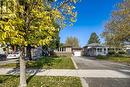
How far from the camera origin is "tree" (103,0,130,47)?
129 feet

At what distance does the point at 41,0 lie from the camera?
36.0 ft

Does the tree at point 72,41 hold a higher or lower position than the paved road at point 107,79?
higher

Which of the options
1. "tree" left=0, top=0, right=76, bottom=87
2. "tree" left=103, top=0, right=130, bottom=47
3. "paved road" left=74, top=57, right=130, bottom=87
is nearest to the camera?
"tree" left=0, top=0, right=76, bottom=87

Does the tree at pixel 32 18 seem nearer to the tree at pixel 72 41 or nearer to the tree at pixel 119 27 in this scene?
the tree at pixel 119 27

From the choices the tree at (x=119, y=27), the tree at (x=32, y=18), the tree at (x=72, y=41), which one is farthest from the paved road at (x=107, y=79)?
the tree at (x=72, y=41)

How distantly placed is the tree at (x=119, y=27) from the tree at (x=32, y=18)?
28462 mm

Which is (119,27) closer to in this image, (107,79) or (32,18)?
(107,79)

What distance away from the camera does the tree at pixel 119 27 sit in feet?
129

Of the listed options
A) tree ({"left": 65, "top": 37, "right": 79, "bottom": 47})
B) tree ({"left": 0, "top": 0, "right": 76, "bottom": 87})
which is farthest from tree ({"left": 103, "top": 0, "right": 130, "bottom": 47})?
tree ({"left": 65, "top": 37, "right": 79, "bottom": 47})

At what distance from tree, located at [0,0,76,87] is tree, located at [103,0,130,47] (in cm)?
2846

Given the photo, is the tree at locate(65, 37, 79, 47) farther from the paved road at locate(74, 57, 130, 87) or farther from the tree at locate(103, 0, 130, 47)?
the paved road at locate(74, 57, 130, 87)

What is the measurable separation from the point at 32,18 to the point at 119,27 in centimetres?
3200

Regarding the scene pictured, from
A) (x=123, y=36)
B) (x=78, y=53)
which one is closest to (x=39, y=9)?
(x=123, y=36)

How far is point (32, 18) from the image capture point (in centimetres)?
1100
